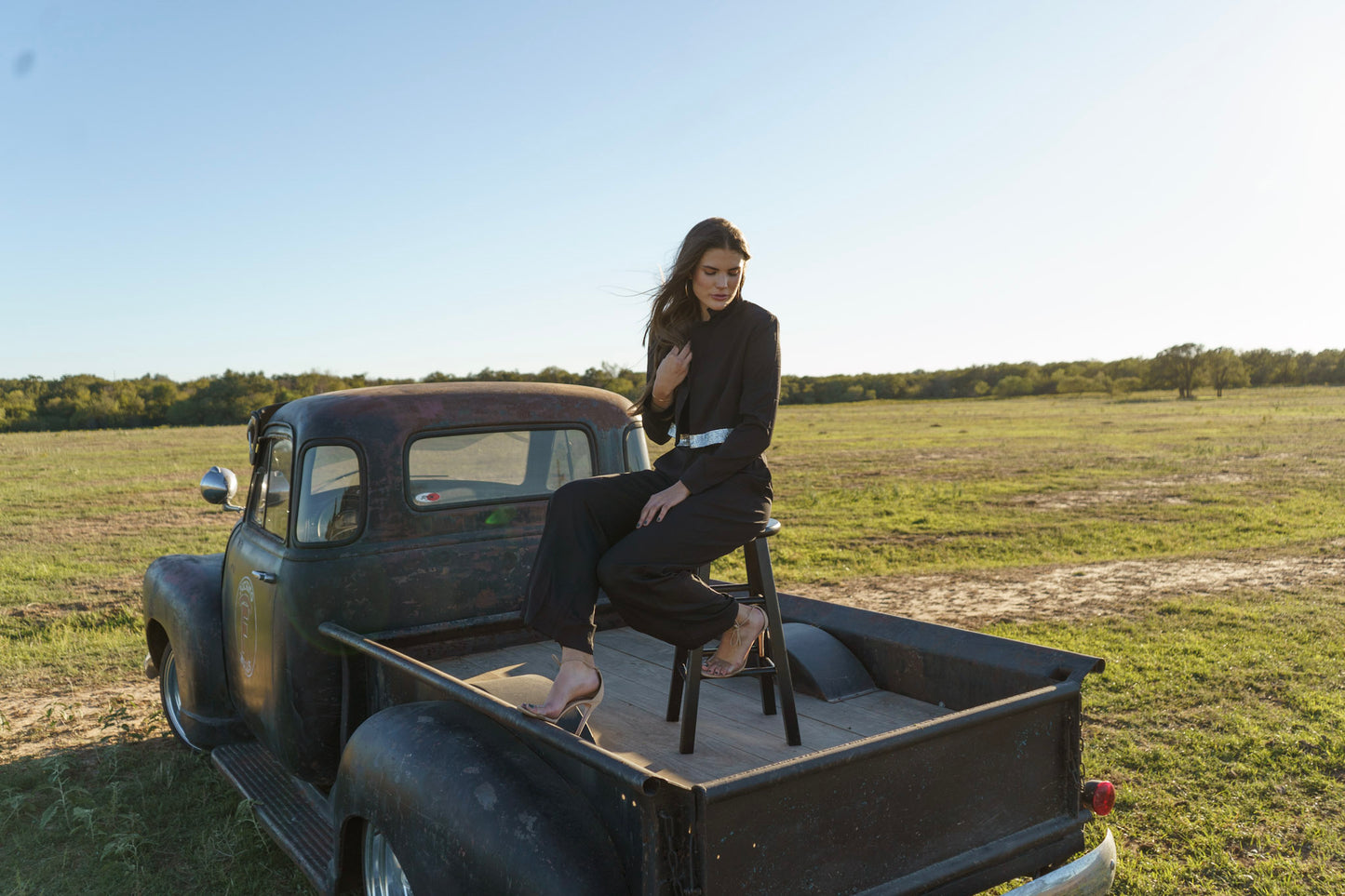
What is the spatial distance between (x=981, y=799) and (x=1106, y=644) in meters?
4.75

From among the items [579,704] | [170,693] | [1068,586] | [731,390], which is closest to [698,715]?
[579,704]

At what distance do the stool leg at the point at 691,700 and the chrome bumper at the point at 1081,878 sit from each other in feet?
3.23

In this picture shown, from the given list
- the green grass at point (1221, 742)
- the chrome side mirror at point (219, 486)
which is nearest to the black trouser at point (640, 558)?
the chrome side mirror at point (219, 486)

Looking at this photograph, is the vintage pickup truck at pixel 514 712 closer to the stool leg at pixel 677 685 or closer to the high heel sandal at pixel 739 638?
the stool leg at pixel 677 685

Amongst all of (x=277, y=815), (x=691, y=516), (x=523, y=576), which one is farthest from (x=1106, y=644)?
(x=277, y=815)

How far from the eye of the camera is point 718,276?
274cm

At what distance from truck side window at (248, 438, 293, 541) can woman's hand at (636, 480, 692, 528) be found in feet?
5.64

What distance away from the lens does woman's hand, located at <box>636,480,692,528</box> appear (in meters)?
2.65

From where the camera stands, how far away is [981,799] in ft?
7.81

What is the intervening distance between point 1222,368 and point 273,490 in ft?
254

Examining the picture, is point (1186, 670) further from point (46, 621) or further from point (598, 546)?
point (46, 621)

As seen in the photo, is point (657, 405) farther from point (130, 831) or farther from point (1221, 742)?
point (1221, 742)

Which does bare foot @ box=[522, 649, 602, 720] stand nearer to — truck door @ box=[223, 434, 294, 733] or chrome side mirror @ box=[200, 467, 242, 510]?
truck door @ box=[223, 434, 294, 733]

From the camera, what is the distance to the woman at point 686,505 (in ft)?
8.48
